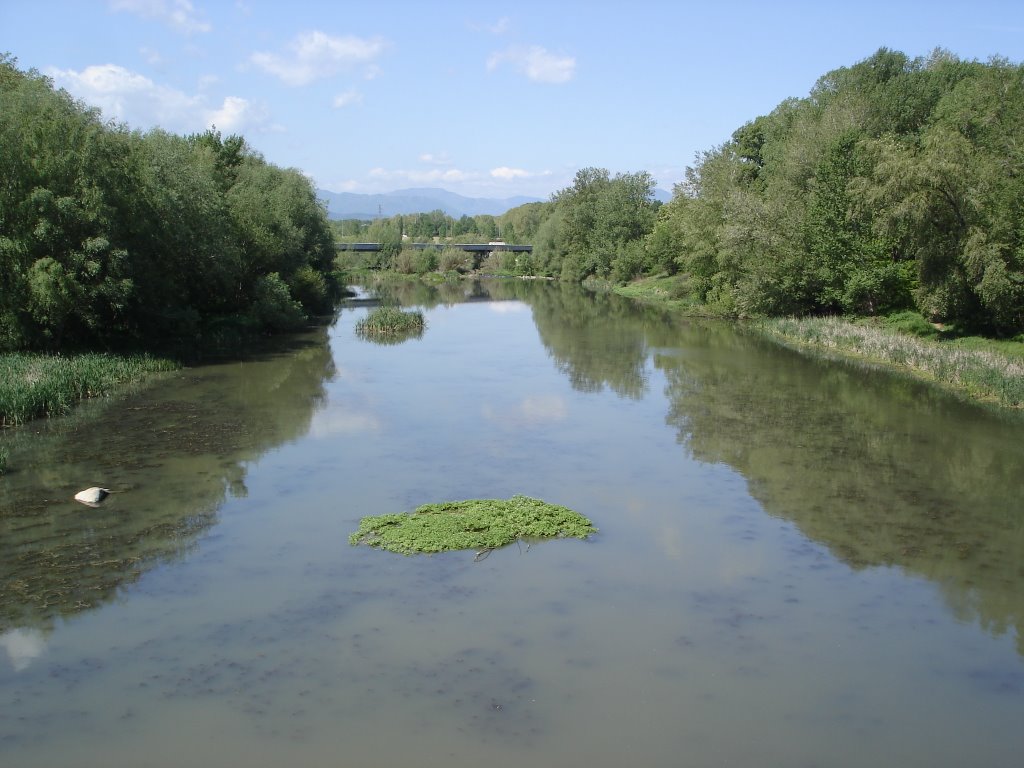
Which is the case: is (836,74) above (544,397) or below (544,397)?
above

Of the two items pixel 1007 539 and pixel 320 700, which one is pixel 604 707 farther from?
pixel 1007 539

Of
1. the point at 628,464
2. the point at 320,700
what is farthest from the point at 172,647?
the point at 628,464

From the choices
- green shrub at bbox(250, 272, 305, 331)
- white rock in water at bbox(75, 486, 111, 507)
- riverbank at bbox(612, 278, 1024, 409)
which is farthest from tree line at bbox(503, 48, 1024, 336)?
white rock in water at bbox(75, 486, 111, 507)

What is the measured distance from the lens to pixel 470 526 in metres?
13.9

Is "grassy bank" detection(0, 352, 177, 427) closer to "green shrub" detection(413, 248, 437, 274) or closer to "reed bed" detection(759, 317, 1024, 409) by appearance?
"reed bed" detection(759, 317, 1024, 409)

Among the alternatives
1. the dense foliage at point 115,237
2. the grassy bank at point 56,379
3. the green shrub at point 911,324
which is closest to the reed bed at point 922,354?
the green shrub at point 911,324

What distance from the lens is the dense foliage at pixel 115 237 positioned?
82.3 feet

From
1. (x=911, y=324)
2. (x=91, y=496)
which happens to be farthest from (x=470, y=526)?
(x=911, y=324)

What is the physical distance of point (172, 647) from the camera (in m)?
10.2

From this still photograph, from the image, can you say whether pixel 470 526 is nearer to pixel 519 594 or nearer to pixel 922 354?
pixel 519 594

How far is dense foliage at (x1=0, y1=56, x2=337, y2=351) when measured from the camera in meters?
25.1

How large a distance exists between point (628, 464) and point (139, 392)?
15786mm

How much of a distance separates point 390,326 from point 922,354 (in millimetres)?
26032

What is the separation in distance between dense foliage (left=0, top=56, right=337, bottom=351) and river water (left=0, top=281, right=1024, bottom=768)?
5754 mm
